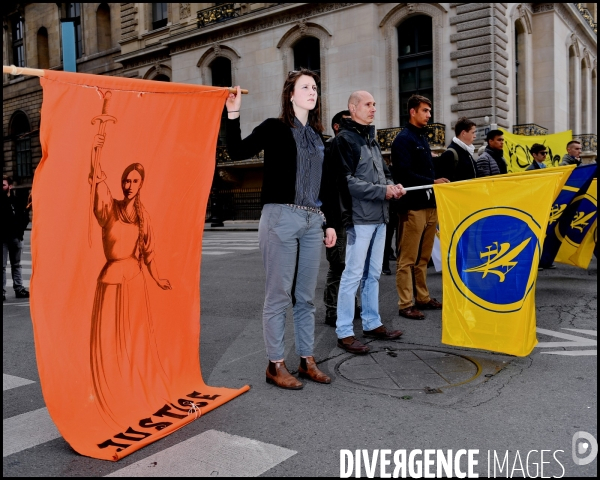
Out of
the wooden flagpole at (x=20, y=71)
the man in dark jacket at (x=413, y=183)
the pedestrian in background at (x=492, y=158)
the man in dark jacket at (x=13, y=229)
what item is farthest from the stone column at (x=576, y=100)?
the wooden flagpole at (x=20, y=71)

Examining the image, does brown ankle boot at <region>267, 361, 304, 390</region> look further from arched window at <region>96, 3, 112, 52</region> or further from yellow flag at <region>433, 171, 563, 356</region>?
arched window at <region>96, 3, 112, 52</region>

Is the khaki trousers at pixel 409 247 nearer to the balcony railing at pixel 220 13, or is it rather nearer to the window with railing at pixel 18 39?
the balcony railing at pixel 220 13

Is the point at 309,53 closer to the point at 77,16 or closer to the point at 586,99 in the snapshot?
the point at 586,99

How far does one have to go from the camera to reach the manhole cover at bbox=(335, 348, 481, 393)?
3.76 m

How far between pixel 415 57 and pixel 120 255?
78.1ft

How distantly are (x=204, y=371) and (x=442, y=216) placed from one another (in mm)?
2159

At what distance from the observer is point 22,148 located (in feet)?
136

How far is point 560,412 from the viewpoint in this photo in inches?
126

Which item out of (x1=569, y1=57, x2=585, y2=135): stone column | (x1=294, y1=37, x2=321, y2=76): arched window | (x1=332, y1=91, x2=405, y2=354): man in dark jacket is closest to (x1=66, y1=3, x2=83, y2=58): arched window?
(x1=294, y1=37, x2=321, y2=76): arched window

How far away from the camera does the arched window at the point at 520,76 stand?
26.2m

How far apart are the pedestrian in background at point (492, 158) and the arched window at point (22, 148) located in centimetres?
3868

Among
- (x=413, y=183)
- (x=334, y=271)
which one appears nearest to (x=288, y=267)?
(x=334, y=271)

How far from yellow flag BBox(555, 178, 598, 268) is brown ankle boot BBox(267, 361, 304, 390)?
501cm

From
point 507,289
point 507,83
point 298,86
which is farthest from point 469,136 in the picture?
point 507,83
